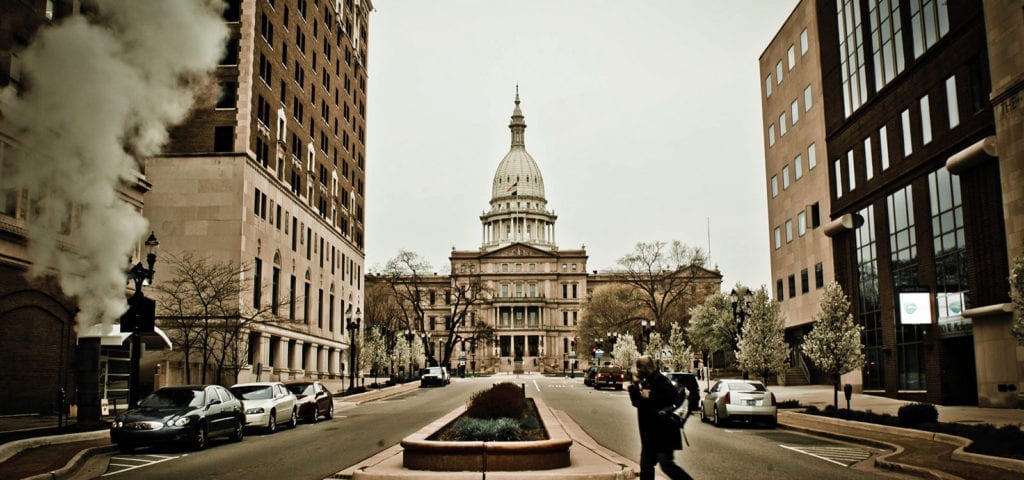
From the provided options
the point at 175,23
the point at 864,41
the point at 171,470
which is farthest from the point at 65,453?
the point at 864,41

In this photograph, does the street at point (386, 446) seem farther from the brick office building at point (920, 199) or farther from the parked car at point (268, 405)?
the brick office building at point (920, 199)

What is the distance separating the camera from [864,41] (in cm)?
4528

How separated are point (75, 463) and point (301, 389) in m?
15.7

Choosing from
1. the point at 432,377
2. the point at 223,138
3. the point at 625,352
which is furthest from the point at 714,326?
the point at 223,138

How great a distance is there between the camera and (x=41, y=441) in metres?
19.5

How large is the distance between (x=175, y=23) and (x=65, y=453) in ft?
31.3

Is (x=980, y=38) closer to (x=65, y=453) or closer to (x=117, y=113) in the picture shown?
(x=117, y=113)

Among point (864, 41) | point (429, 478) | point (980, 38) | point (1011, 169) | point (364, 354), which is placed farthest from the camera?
point (364, 354)

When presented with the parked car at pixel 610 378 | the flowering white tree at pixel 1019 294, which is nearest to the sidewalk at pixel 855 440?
the flowering white tree at pixel 1019 294

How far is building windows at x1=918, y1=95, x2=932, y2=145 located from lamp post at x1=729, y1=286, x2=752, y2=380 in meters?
10.3

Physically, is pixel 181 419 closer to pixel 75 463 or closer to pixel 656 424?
pixel 75 463

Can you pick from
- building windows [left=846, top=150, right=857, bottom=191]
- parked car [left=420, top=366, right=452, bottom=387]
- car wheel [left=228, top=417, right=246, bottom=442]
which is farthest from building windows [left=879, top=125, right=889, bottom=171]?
parked car [left=420, top=366, right=452, bottom=387]

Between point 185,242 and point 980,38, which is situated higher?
point 980,38

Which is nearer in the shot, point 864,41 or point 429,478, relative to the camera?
point 429,478
